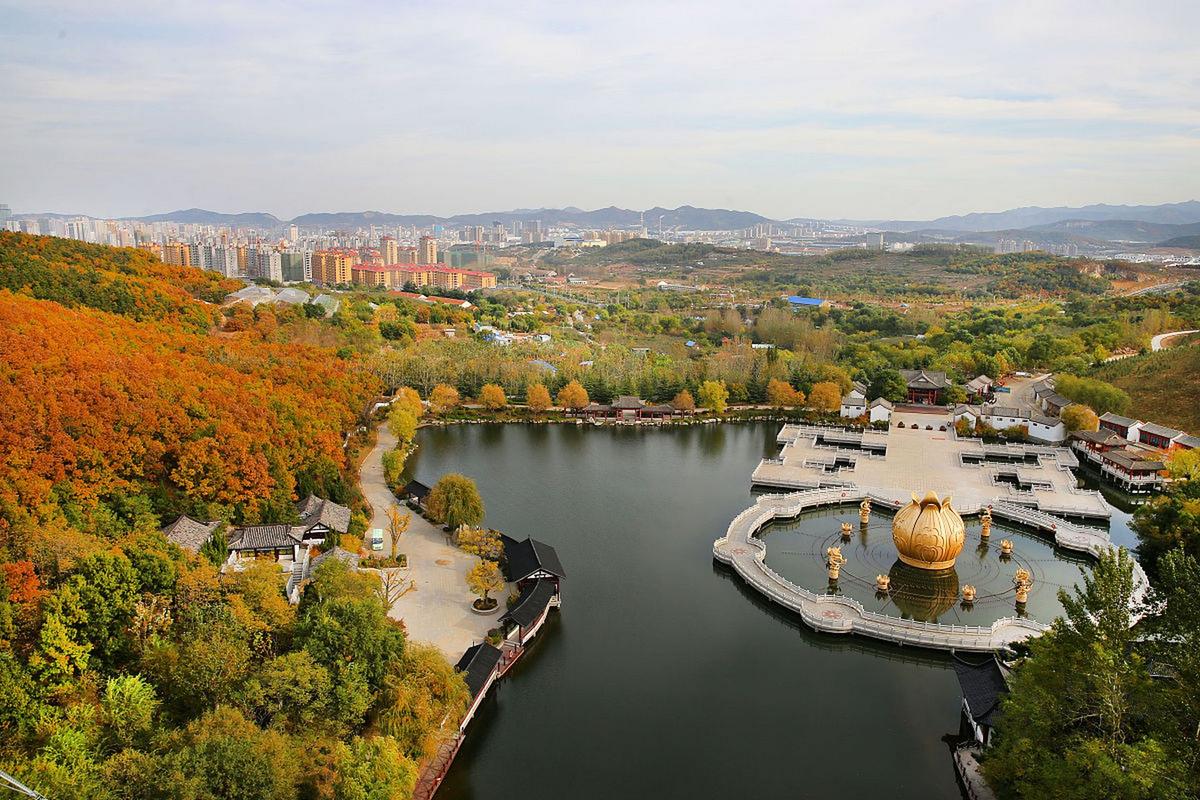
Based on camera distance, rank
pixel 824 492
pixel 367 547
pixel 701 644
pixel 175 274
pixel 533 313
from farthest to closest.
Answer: pixel 533 313 → pixel 175 274 → pixel 824 492 → pixel 367 547 → pixel 701 644

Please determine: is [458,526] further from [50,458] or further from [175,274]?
[175,274]

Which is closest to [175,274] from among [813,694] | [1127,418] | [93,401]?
[93,401]

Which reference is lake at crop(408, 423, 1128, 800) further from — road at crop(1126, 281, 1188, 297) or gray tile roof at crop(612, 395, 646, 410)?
road at crop(1126, 281, 1188, 297)

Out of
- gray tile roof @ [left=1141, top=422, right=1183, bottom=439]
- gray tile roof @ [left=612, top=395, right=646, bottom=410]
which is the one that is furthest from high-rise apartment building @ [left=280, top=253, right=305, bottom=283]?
gray tile roof @ [left=1141, top=422, right=1183, bottom=439]

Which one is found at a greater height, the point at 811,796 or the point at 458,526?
the point at 458,526

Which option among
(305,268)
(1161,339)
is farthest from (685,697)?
(305,268)

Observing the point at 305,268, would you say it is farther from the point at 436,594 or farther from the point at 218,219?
the point at 218,219
